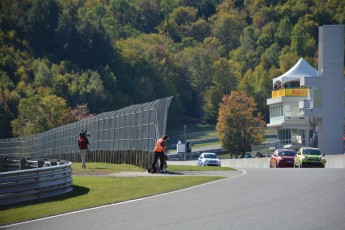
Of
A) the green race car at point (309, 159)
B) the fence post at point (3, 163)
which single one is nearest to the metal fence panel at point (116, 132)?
the fence post at point (3, 163)

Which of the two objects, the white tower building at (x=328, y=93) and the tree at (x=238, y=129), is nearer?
the white tower building at (x=328, y=93)

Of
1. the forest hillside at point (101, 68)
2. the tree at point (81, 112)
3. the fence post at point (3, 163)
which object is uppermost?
the forest hillside at point (101, 68)

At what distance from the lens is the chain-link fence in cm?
4038

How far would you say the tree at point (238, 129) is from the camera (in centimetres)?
12325

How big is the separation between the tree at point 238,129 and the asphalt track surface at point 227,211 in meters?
96.3

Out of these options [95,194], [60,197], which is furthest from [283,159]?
[60,197]

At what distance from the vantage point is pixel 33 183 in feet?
84.0

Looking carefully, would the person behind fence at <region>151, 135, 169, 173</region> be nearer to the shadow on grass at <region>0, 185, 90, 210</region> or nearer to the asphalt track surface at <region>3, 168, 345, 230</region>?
A: the shadow on grass at <region>0, 185, 90, 210</region>

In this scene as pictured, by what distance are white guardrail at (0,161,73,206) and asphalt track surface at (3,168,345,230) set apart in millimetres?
2876

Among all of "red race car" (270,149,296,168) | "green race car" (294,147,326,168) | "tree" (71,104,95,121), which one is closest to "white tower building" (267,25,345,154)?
"red race car" (270,149,296,168)

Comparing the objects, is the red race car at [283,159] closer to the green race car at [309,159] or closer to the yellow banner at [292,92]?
the green race car at [309,159]

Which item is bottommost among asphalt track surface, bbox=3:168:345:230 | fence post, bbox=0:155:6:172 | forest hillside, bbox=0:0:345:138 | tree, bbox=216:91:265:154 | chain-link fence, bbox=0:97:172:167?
asphalt track surface, bbox=3:168:345:230

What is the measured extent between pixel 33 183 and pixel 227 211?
265 inches

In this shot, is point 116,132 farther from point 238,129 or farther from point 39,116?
point 238,129
